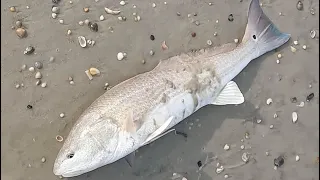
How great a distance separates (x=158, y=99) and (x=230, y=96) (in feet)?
1.84

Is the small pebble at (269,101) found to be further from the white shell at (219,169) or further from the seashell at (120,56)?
the seashell at (120,56)

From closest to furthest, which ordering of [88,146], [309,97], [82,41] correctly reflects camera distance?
1. [88,146]
2. [82,41]
3. [309,97]

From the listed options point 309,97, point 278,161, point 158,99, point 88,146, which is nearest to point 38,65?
point 88,146

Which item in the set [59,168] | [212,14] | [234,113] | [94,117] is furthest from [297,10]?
[59,168]

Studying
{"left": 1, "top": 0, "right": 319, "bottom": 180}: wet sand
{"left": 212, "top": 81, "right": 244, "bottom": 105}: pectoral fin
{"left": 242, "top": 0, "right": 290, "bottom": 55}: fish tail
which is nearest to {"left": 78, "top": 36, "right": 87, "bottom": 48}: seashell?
{"left": 1, "top": 0, "right": 319, "bottom": 180}: wet sand

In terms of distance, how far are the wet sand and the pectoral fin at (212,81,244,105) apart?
0.19m

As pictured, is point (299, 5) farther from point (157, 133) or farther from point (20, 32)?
point (20, 32)

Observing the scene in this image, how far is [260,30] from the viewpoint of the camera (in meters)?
3.82

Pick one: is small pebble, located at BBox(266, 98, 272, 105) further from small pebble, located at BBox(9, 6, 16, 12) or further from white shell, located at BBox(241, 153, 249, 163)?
small pebble, located at BBox(9, 6, 16, 12)

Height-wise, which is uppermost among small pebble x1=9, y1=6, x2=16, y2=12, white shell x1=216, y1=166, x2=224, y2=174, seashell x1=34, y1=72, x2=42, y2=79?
small pebble x1=9, y1=6, x2=16, y2=12

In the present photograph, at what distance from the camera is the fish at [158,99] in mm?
3359

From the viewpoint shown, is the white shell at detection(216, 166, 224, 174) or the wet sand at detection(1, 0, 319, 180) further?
the white shell at detection(216, 166, 224, 174)

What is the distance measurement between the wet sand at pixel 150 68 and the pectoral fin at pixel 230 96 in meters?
0.19

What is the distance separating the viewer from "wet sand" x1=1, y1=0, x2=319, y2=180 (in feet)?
12.2
